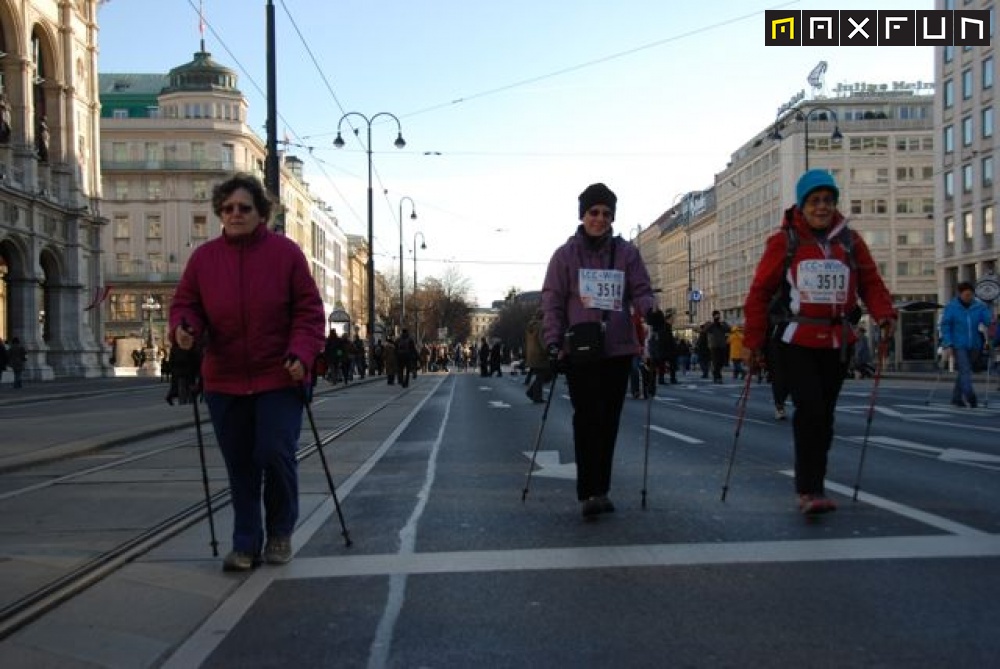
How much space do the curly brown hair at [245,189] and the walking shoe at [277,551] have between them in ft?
5.20

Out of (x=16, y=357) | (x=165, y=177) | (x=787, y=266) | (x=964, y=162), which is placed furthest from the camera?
(x=165, y=177)

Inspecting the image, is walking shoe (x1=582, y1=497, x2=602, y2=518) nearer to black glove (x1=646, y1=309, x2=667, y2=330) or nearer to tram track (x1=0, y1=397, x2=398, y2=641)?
black glove (x1=646, y1=309, x2=667, y2=330)

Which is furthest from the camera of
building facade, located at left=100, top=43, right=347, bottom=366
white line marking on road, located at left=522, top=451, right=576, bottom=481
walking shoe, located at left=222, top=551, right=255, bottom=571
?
building facade, located at left=100, top=43, right=347, bottom=366

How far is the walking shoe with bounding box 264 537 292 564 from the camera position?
16.5ft

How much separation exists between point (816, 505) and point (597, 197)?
85.3 inches

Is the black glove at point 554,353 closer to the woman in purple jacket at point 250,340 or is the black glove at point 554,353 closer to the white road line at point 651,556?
the white road line at point 651,556

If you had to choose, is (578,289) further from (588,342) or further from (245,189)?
(245,189)

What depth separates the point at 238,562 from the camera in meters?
4.90

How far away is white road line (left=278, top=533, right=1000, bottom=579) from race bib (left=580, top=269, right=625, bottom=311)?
60.0 inches

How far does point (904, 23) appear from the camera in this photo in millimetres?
19719

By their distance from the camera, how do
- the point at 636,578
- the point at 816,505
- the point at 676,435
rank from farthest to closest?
the point at 676,435, the point at 816,505, the point at 636,578

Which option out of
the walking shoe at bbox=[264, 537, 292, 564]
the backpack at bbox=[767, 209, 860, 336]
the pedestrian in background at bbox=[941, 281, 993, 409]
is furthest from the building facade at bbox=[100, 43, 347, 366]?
the walking shoe at bbox=[264, 537, 292, 564]

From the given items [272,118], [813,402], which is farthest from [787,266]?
[272,118]

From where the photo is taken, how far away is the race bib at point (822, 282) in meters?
5.86
